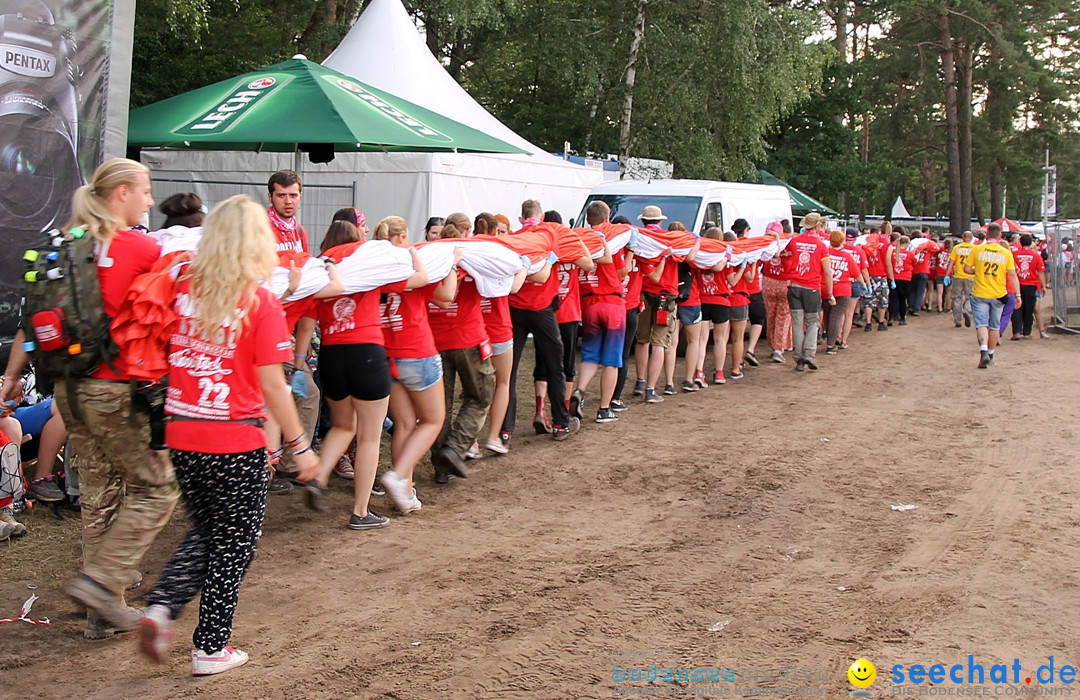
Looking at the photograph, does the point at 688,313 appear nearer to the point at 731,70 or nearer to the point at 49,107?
the point at 49,107

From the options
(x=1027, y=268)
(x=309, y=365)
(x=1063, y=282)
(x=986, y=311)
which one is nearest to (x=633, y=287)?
(x=309, y=365)

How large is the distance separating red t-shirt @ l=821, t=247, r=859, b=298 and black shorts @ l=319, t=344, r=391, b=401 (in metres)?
9.79

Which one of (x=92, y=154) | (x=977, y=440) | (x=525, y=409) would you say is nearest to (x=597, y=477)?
(x=525, y=409)

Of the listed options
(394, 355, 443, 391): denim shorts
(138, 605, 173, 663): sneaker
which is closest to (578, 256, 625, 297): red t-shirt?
(394, 355, 443, 391): denim shorts

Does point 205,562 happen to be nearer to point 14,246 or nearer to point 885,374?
point 14,246

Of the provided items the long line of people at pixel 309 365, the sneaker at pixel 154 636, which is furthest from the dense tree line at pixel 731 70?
the sneaker at pixel 154 636

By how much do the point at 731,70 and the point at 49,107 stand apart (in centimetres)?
1723

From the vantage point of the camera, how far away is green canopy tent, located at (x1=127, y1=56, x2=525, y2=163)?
9492mm

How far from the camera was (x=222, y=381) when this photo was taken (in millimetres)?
4023

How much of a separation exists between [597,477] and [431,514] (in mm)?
1533

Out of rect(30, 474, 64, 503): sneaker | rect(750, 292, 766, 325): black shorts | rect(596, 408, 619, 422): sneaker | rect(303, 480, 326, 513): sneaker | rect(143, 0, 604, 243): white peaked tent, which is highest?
rect(143, 0, 604, 243): white peaked tent

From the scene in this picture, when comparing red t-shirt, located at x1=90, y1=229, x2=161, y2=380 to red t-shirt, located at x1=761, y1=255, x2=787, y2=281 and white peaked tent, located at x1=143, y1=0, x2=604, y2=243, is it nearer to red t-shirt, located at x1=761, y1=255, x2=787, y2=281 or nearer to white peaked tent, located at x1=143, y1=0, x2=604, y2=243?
white peaked tent, located at x1=143, y1=0, x2=604, y2=243

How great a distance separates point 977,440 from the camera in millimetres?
9258

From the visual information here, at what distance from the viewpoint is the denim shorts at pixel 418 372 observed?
644 centimetres
